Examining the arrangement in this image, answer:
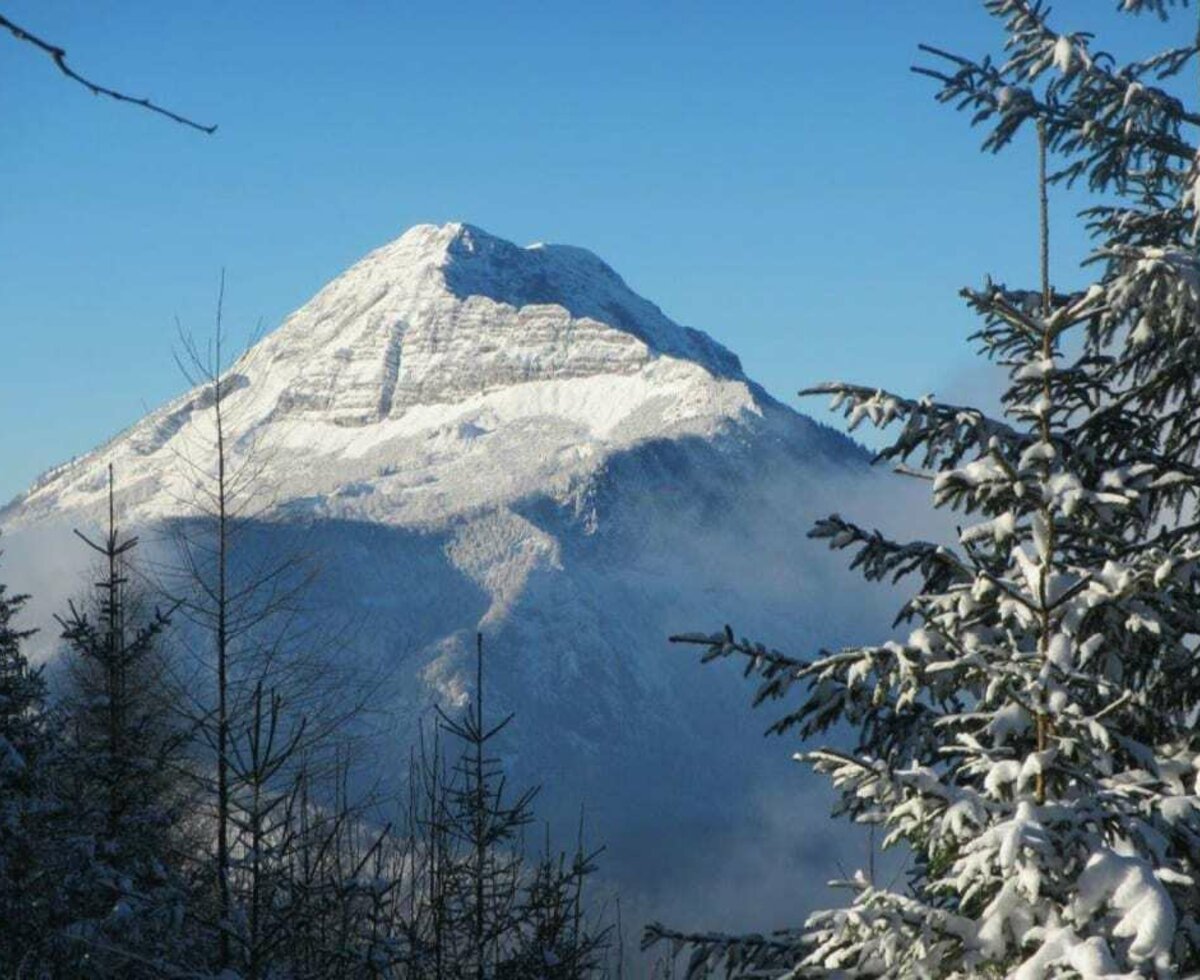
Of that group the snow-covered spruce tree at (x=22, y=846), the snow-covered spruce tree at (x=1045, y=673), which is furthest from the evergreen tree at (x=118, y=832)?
the snow-covered spruce tree at (x=1045, y=673)

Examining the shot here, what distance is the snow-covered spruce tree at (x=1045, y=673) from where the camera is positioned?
16.7 ft

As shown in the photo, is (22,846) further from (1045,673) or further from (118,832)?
(1045,673)

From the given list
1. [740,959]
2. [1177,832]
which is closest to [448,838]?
[740,959]

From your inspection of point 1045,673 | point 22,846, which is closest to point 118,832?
point 22,846

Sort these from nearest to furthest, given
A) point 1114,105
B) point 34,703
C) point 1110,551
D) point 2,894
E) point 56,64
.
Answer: point 56,64 < point 1110,551 < point 1114,105 < point 2,894 < point 34,703

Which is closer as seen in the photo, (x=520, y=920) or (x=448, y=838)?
(x=520, y=920)

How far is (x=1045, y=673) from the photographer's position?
5.42 meters

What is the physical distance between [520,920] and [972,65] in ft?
23.4

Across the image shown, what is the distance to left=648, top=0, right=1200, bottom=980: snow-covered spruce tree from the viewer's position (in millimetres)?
5094

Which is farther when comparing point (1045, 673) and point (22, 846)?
point (22, 846)

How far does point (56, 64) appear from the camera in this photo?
7.59 ft

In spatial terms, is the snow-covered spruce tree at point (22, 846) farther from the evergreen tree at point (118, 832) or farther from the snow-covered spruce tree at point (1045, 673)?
the snow-covered spruce tree at point (1045, 673)

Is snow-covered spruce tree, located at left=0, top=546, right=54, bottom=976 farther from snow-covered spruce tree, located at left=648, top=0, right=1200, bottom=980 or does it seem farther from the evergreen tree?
snow-covered spruce tree, located at left=648, top=0, right=1200, bottom=980

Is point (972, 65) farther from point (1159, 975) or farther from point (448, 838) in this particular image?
point (448, 838)
